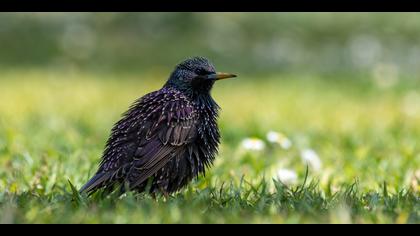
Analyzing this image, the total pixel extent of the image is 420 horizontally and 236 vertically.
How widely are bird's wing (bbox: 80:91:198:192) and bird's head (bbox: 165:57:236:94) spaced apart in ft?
0.74

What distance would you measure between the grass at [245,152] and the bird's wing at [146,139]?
7.9 inches

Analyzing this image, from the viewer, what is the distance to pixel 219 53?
15.2 metres

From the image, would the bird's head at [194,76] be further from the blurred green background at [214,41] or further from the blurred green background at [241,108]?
the blurred green background at [214,41]

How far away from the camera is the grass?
4.30 metres

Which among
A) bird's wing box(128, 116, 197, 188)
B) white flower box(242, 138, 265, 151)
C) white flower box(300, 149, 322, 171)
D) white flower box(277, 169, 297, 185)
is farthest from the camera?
white flower box(242, 138, 265, 151)

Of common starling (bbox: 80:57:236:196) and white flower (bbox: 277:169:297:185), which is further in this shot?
white flower (bbox: 277:169:297:185)

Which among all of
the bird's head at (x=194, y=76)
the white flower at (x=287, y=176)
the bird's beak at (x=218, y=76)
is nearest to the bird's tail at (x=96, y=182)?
the bird's head at (x=194, y=76)

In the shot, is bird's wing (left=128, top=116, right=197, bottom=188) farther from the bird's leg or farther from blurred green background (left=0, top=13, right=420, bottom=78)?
blurred green background (left=0, top=13, right=420, bottom=78)

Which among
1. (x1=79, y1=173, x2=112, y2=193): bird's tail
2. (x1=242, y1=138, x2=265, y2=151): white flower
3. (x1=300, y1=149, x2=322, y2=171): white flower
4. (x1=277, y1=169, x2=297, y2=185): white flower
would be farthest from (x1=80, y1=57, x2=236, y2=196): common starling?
(x1=242, y1=138, x2=265, y2=151): white flower

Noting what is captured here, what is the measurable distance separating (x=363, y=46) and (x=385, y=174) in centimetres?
939

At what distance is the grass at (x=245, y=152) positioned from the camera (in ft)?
14.1
